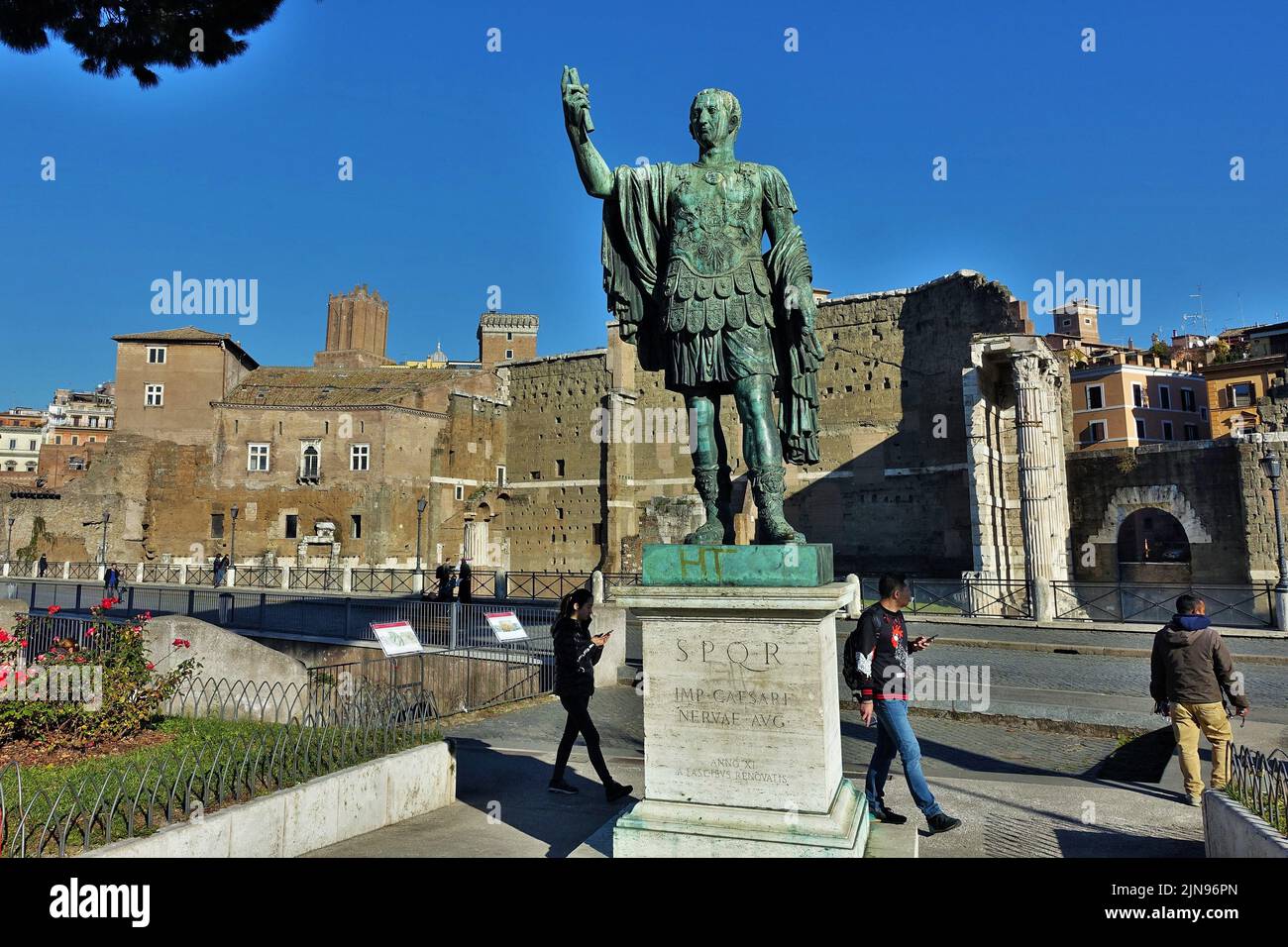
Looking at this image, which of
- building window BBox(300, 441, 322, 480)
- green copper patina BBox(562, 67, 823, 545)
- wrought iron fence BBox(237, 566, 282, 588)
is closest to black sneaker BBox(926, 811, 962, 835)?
green copper patina BBox(562, 67, 823, 545)

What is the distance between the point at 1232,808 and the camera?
362 centimetres

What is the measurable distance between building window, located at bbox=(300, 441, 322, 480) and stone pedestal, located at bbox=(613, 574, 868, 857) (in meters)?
37.1

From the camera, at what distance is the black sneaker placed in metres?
4.49

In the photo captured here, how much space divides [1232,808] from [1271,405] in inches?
1086

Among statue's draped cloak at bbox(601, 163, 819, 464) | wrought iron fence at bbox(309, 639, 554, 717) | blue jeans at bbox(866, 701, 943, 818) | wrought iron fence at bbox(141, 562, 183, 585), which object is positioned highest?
statue's draped cloak at bbox(601, 163, 819, 464)

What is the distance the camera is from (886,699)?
4.73 m

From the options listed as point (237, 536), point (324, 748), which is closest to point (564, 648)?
point (324, 748)

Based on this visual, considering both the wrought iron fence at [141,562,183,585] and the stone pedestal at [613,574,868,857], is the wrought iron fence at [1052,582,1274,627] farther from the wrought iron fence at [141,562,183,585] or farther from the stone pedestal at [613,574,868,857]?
the wrought iron fence at [141,562,183,585]

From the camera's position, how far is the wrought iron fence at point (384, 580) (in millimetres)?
28861

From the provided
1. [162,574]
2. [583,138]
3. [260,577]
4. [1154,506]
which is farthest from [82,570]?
[1154,506]

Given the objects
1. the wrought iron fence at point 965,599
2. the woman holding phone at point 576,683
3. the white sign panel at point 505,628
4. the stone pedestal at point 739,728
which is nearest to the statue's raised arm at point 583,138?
the stone pedestal at point 739,728

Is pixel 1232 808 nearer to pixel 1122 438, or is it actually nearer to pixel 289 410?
pixel 289 410
